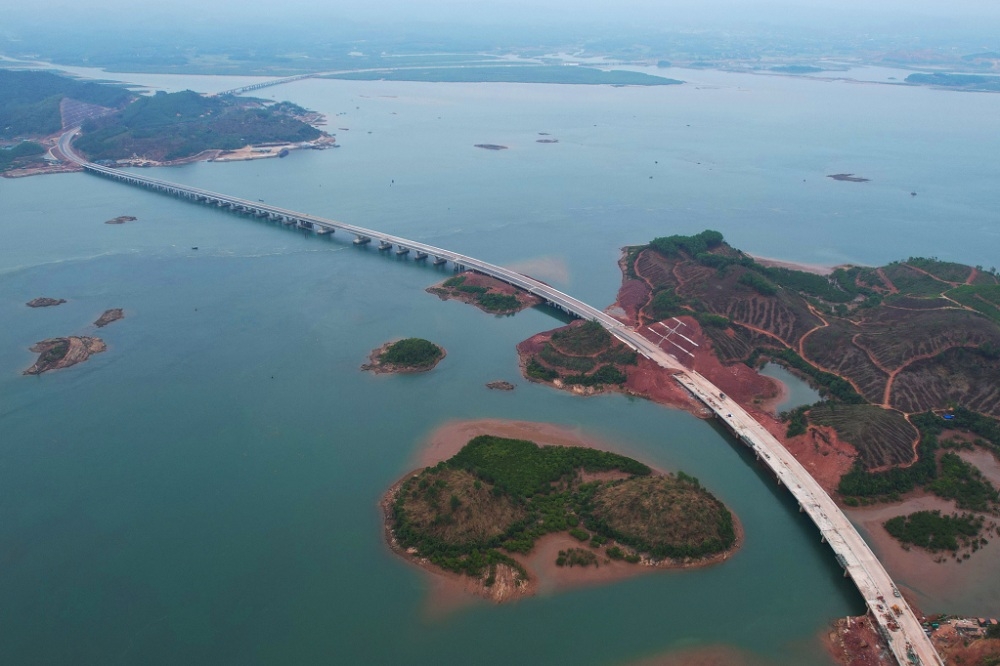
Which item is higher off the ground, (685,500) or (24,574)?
(685,500)

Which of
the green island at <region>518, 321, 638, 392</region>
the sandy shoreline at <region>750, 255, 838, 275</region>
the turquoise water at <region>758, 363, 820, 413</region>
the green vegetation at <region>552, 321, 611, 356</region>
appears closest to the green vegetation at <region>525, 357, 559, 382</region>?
the green island at <region>518, 321, 638, 392</region>

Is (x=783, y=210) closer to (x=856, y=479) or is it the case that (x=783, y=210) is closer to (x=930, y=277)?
(x=930, y=277)

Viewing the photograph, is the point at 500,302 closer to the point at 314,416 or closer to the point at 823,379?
the point at 314,416

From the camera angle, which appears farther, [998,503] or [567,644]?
[998,503]

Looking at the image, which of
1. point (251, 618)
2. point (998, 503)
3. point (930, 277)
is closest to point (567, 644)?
point (251, 618)

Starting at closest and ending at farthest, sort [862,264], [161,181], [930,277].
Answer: [930,277] < [862,264] < [161,181]
